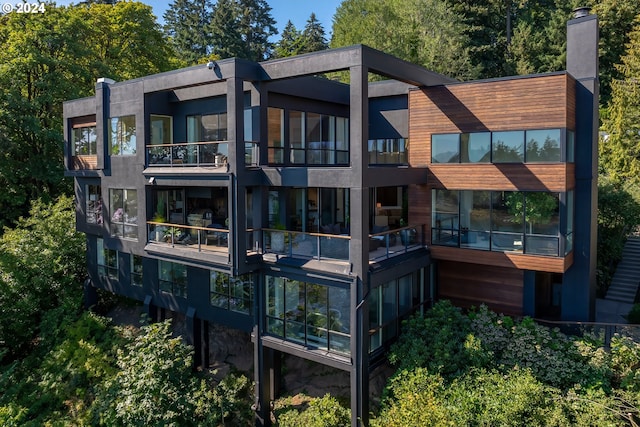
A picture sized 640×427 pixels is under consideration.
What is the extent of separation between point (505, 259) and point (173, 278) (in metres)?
12.0

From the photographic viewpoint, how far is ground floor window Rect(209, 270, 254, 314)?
1509 cm

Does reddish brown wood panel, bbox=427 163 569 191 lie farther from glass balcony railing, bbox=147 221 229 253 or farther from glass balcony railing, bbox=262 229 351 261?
glass balcony railing, bbox=147 221 229 253

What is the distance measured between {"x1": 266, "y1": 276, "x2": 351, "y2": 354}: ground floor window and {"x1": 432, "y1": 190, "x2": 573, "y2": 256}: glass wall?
4856mm

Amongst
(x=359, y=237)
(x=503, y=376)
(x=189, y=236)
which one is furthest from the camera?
(x=189, y=236)

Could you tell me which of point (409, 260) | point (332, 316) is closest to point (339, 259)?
point (332, 316)

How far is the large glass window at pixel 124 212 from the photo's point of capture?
56.6 feet

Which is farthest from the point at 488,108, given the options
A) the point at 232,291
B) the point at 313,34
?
the point at 313,34

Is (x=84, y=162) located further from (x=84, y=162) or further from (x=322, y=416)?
(x=322, y=416)

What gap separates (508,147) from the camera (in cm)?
1412

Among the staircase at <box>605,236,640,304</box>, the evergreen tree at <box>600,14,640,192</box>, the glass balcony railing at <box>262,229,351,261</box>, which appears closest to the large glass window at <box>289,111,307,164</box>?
the glass balcony railing at <box>262,229,351,261</box>

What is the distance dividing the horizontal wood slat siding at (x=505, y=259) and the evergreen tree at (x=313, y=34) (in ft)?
140

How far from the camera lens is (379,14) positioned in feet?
125

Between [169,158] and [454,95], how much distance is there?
1005 cm

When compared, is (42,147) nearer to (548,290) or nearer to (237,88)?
(237,88)
